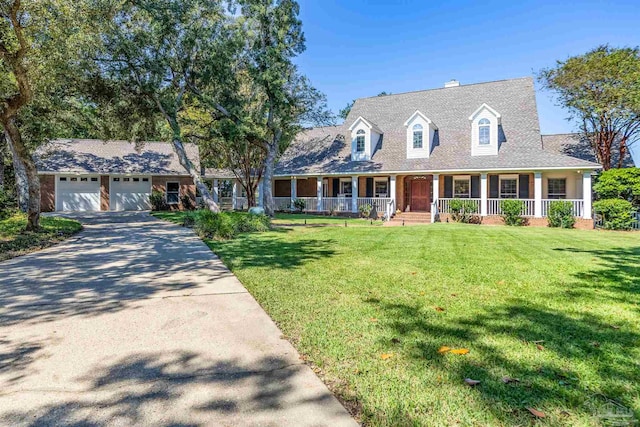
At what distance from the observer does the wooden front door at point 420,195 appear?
2072 cm

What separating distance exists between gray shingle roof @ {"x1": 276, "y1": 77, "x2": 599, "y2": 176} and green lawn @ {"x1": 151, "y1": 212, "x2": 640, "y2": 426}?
10637mm

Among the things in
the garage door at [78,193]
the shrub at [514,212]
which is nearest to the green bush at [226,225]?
the shrub at [514,212]

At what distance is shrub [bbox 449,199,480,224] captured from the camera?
57.8 ft

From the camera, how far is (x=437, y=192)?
18.5m

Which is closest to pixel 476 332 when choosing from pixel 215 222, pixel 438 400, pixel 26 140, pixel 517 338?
pixel 517 338

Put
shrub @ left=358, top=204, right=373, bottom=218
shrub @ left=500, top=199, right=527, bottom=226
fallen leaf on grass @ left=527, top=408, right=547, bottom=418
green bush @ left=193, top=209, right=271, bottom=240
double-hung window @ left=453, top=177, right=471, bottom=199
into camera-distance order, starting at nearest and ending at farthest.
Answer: fallen leaf on grass @ left=527, top=408, right=547, bottom=418 → green bush @ left=193, top=209, right=271, bottom=240 → shrub @ left=500, top=199, right=527, bottom=226 → double-hung window @ left=453, top=177, right=471, bottom=199 → shrub @ left=358, top=204, right=373, bottom=218

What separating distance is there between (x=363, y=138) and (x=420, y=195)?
15.5ft

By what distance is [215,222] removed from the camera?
38.1 feet

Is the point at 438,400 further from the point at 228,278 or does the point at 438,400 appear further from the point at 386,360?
the point at 228,278

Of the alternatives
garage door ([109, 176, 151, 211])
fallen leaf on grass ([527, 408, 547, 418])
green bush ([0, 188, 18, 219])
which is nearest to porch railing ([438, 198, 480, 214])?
fallen leaf on grass ([527, 408, 547, 418])

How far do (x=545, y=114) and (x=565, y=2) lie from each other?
8708 mm

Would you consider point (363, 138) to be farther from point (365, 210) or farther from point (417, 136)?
point (365, 210)

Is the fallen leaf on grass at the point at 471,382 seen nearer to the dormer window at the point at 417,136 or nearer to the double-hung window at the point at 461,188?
the double-hung window at the point at 461,188

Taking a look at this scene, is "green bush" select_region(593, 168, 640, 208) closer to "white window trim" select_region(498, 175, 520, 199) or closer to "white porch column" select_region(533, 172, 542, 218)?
"white porch column" select_region(533, 172, 542, 218)
